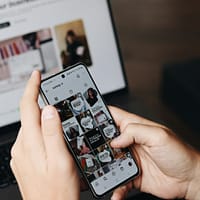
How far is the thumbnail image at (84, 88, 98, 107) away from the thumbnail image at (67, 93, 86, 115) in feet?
0.03

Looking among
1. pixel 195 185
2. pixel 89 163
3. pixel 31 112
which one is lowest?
pixel 195 185

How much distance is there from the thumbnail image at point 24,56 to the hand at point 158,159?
22 cm

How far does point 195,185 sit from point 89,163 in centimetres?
19

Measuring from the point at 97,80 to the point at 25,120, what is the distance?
0.34 meters

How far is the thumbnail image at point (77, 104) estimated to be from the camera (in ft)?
2.45

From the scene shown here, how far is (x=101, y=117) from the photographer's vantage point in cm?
77

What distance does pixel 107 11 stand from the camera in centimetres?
97

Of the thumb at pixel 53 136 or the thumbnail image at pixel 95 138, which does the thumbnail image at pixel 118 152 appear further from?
the thumb at pixel 53 136

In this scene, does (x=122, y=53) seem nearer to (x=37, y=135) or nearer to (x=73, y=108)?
(x=73, y=108)

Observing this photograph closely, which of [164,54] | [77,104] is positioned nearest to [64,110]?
[77,104]

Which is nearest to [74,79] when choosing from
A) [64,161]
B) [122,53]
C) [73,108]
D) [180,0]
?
[73,108]

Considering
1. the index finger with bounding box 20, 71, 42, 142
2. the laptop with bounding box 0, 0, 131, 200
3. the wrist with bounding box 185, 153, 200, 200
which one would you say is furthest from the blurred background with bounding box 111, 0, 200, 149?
the index finger with bounding box 20, 71, 42, 142

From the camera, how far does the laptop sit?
36.5 inches

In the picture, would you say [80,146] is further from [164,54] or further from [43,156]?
[164,54]
